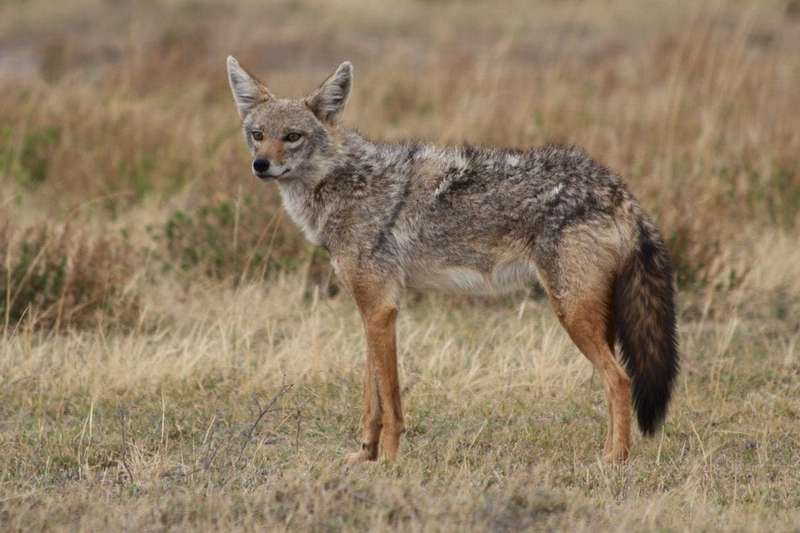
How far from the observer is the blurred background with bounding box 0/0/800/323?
30.9 ft

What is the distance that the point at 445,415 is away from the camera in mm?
7016

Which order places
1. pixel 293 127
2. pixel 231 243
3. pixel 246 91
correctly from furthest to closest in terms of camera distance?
pixel 231 243
pixel 246 91
pixel 293 127

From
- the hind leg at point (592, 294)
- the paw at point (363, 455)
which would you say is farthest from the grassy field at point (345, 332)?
the hind leg at point (592, 294)

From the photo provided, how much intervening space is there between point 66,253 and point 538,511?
4.56 m

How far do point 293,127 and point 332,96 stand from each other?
0.29m

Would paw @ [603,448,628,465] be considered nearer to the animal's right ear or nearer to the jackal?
the jackal

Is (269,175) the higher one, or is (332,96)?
(332,96)

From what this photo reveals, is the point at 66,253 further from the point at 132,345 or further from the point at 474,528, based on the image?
the point at 474,528

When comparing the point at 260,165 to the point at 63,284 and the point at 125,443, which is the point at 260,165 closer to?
the point at 125,443

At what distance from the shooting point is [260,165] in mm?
6320

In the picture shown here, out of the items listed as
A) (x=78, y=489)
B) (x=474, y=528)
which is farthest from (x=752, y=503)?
(x=78, y=489)

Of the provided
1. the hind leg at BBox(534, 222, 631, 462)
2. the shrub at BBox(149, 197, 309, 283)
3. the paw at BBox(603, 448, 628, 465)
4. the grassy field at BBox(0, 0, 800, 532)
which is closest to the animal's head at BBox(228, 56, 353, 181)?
the grassy field at BBox(0, 0, 800, 532)

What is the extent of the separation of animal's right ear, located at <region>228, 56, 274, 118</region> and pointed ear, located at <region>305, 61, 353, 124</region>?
0.87 feet

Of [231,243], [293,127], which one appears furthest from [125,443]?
[231,243]
